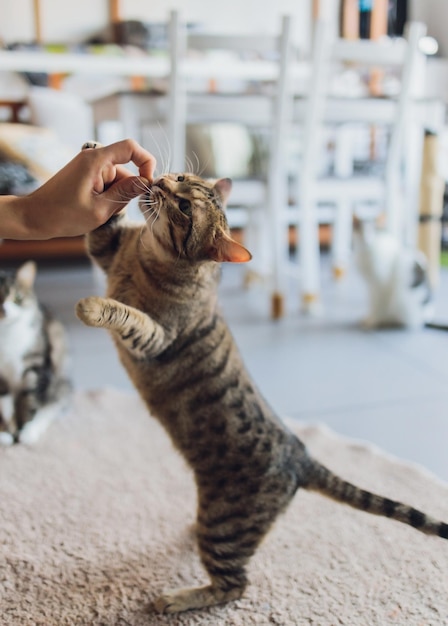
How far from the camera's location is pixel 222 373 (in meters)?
0.99

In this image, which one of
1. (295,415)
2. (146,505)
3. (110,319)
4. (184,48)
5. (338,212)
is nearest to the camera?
(110,319)

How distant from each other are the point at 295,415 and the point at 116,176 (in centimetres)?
99

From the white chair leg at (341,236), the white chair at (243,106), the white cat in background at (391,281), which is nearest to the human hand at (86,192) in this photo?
the white chair at (243,106)

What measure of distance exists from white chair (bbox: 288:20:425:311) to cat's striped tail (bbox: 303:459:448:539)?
172cm

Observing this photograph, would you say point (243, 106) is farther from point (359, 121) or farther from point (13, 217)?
point (13, 217)

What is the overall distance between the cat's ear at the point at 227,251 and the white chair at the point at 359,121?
173 cm

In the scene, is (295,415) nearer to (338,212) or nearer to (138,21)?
(338,212)

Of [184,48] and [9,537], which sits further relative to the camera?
[184,48]

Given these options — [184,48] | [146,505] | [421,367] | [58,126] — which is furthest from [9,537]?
[58,126]

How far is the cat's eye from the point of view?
91cm

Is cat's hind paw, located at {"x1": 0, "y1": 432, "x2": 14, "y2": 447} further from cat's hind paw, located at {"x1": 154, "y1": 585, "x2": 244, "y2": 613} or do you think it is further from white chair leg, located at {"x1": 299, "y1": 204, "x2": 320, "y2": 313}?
white chair leg, located at {"x1": 299, "y1": 204, "x2": 320, "y2": 313}

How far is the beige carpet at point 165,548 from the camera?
3.14 ft

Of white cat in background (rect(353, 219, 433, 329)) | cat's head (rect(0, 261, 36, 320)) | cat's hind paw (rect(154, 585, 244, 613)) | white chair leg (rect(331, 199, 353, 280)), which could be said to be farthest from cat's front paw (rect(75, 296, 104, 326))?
white chair leg (rect(331, 199, 353, 280))

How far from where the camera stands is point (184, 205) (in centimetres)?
A: 91
